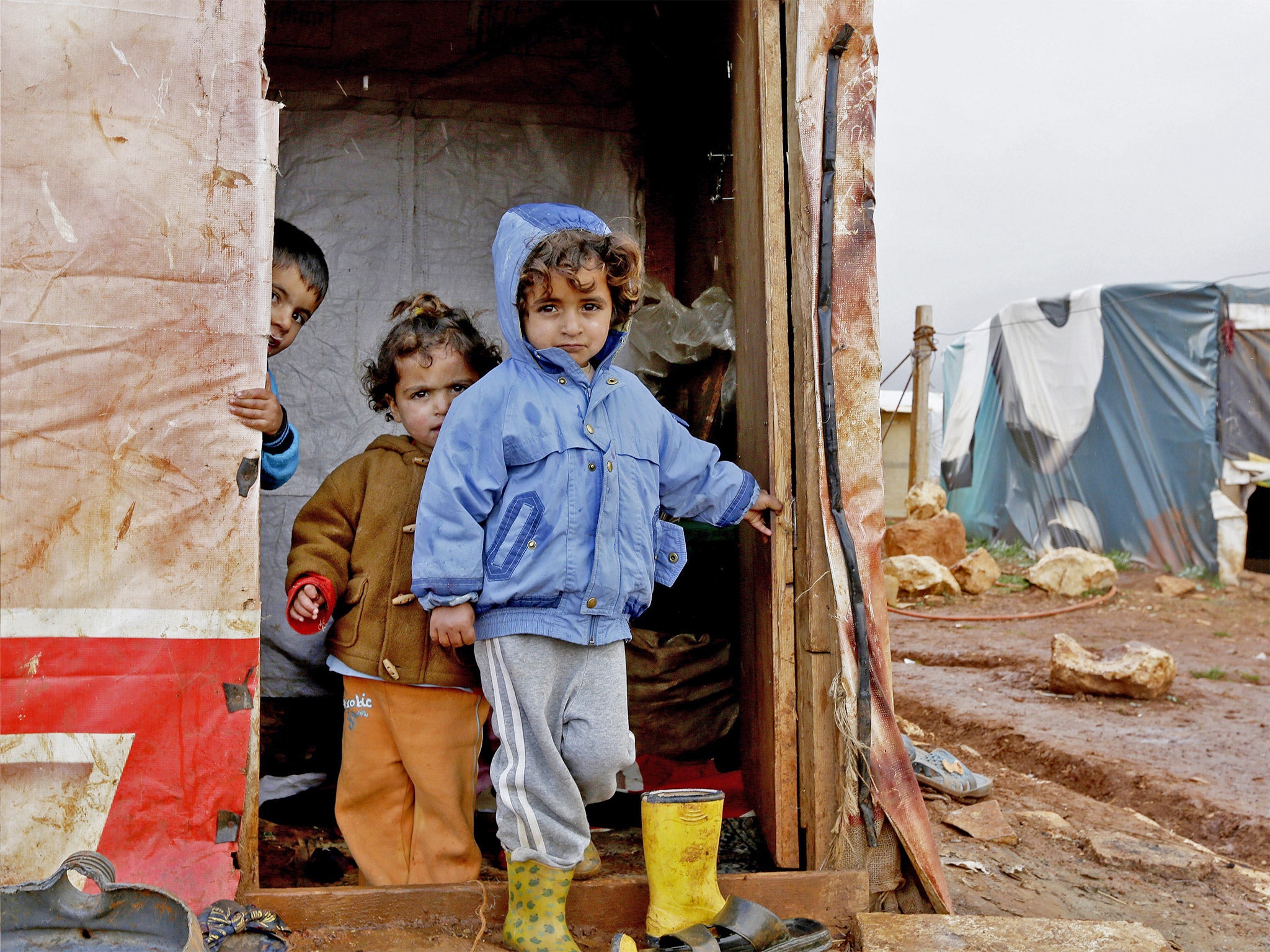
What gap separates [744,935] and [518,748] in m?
0.60

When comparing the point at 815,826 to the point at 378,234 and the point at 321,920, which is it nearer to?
the point at 321,920

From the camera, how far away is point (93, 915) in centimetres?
160

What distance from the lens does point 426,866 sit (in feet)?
7.88

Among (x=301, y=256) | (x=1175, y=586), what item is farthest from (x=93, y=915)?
(x=1175, y=586)

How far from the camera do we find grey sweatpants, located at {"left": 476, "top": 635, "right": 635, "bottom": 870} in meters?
2.07

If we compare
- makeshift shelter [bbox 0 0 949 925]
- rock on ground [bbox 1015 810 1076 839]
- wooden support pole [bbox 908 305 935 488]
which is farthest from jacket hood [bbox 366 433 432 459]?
wooden support pole [bbox 908 305 935 488]

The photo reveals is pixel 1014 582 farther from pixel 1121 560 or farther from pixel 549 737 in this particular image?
pixel 549 737

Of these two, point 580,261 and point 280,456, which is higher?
point 580,261

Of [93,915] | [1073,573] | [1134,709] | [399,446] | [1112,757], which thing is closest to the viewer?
[93,915]

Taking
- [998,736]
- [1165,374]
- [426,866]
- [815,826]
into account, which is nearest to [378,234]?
[426,866]

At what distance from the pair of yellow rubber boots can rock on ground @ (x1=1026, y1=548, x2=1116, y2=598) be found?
8.75 m

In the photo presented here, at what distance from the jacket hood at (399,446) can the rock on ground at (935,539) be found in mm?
9127

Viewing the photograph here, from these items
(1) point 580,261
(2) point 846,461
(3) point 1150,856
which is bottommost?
(3) point 1150,856

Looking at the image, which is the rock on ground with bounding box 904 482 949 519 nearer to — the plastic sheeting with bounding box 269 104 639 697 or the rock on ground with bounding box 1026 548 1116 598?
the rock on ground with bounding box 1026 548 1116 598
